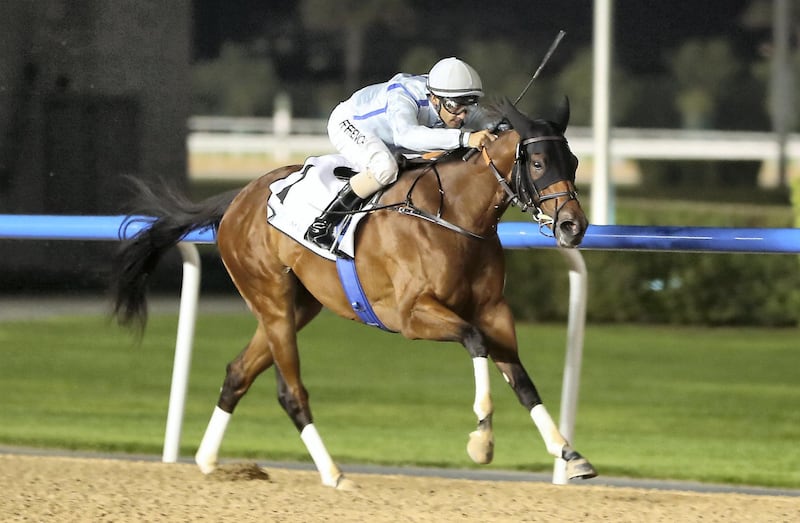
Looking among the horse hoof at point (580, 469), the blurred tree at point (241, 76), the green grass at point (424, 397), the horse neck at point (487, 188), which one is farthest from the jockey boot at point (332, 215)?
the blurred tree at point (241, 76)

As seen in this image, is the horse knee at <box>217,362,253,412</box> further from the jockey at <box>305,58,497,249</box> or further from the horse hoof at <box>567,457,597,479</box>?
the horse hoof at <box>567,457,597,479</box>

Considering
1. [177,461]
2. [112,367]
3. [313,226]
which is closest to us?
[313,226]

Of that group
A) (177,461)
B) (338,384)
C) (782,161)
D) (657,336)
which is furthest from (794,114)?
(177,461)

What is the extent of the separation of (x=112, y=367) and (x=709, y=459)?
4430mm

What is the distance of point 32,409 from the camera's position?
8.26 metres

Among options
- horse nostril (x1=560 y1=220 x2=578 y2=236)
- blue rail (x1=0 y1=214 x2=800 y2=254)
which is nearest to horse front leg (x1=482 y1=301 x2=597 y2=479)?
horse nostril (x1=560 y1=220 x2=578 y2=236)

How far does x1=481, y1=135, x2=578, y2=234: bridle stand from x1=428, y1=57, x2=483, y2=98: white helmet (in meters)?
0.29

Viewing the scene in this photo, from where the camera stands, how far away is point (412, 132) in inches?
190

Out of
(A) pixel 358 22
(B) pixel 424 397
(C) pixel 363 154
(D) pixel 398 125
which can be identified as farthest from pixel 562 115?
(A) pixel 358 22

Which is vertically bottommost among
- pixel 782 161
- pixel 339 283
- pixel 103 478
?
pixel 103 478

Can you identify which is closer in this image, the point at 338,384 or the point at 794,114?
the point at 338,384

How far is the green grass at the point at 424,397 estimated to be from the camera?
6883 millimetres

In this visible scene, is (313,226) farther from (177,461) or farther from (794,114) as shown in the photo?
(794,114)

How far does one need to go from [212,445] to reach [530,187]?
156cm
